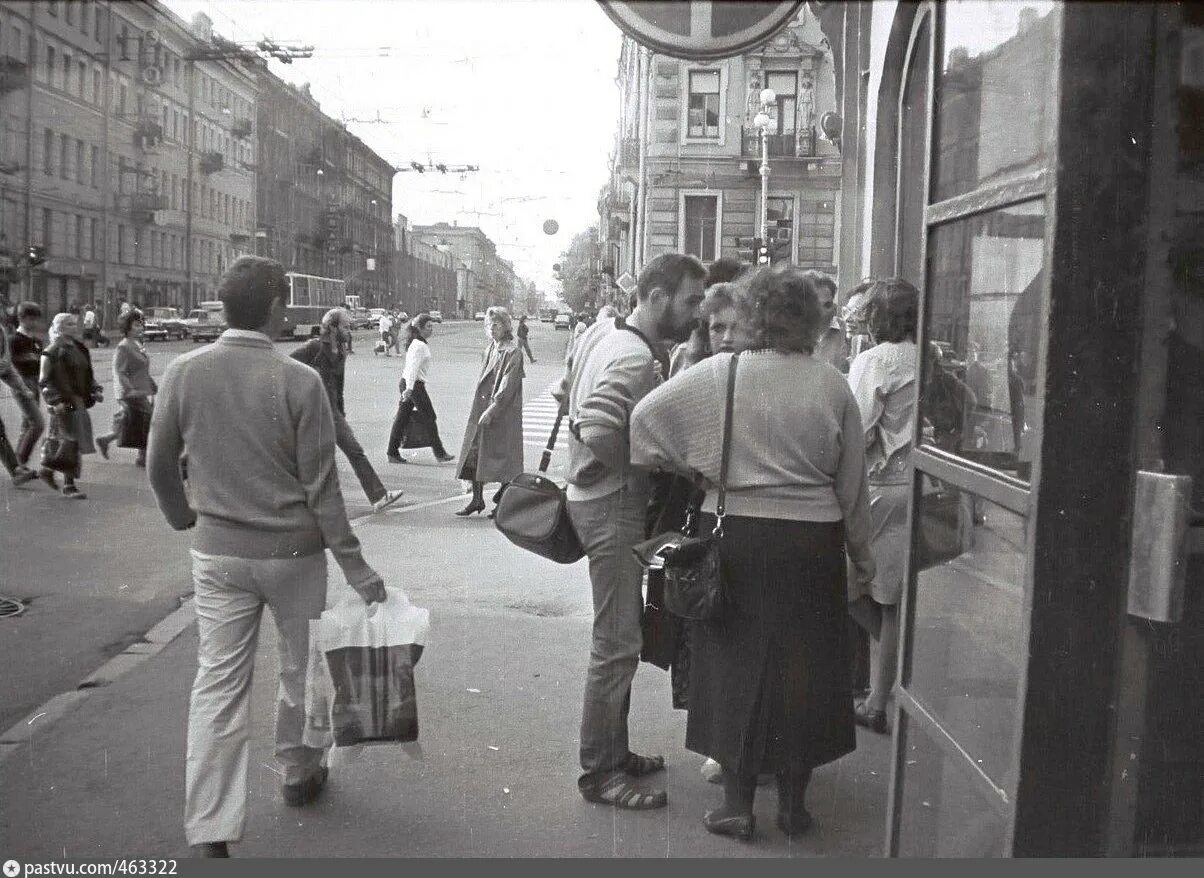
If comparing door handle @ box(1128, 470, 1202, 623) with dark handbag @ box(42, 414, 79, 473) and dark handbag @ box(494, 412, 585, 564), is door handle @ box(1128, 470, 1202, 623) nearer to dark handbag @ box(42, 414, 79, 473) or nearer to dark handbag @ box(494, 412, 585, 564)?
dark handbag @ box(494, 412, 585, 564)

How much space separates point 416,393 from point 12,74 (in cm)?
1114

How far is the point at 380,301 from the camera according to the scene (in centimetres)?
1174

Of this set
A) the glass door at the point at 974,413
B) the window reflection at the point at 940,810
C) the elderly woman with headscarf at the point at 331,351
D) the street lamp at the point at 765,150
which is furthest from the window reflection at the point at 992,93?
the elderly woman with headscarf at the point at 331,351

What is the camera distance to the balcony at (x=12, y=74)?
8.36ft

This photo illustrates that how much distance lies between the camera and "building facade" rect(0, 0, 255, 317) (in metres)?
2.86

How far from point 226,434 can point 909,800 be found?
2.05m

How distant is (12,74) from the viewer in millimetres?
2693

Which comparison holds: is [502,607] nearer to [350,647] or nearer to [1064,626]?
[350,647]

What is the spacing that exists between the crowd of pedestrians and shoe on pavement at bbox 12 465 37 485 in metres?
8.47

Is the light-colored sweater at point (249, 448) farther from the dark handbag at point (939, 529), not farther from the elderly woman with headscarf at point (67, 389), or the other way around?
the elderly woman with headscarf at point (67, 389)

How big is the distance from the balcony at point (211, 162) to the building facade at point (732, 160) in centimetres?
162

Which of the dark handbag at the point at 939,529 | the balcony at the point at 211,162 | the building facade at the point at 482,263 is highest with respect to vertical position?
the building facade at the point at 482,263

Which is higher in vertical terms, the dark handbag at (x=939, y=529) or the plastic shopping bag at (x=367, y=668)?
the dark handbag at (x=939, y=529)

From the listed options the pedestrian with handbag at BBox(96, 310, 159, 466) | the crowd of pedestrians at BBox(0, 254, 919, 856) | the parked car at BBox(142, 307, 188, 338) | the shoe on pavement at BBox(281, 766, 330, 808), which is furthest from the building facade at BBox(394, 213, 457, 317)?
the shoe on pavement at BBox(281, 766, 330, 808)
